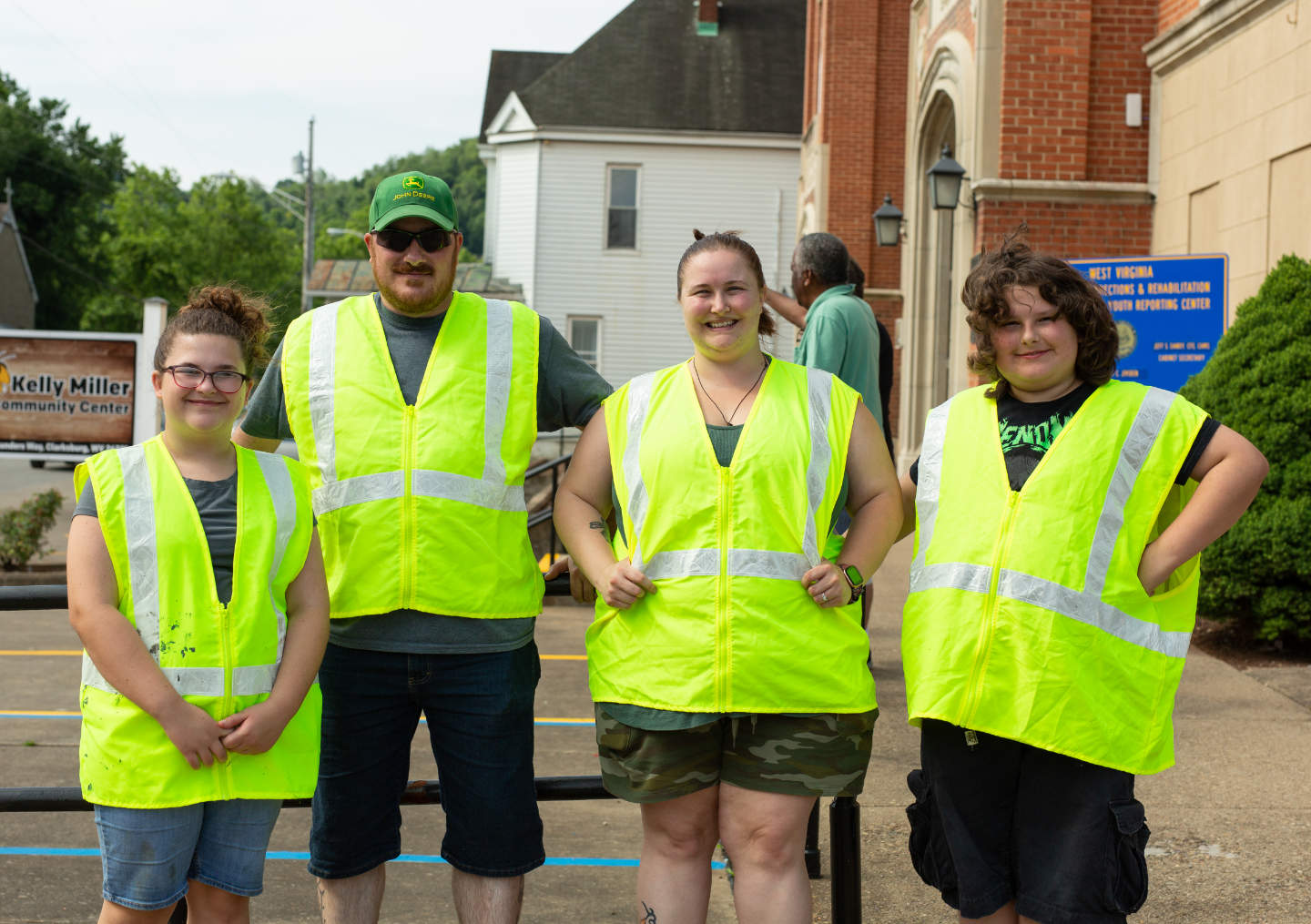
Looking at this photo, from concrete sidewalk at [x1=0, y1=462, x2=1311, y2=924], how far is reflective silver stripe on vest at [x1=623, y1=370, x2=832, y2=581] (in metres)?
1.80

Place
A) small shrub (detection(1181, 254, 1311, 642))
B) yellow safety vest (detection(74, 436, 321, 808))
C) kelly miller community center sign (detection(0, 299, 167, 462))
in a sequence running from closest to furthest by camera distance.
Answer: yellow safety vest (detection(74, 436, 321, 808)) < small shrub (detection(1181, 254, 1311, 642)) < kelly miller community center sign (detection(0, 299, 167, 462))

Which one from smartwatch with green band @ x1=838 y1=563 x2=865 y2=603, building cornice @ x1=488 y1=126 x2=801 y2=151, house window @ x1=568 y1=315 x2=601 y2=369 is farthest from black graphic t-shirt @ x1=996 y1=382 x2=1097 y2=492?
building cornice @ x1=488 y1=126 x2=801 y2=151

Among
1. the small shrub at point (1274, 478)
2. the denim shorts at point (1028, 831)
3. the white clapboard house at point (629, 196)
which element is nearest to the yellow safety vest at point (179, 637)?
the denim shorts at point (1028, 831)

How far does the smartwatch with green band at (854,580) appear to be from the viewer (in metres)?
2.97

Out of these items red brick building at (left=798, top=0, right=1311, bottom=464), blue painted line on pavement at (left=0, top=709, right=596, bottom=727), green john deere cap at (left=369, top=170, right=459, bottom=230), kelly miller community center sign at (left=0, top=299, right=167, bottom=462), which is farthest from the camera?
kelly miller community center sign at (left=0, top=299, right=167, bottom=462)

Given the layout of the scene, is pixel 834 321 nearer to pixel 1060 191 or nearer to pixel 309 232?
pixel 1060 191

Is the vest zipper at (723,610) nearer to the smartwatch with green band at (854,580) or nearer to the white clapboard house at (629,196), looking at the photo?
the smartwatch with green band at (854,580)

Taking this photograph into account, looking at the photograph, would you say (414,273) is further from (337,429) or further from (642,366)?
(642,366)

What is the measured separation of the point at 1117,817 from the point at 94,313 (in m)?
50.1

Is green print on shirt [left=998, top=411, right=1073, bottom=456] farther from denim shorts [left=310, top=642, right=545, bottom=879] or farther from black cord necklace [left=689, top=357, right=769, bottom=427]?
denim shorts [left=310, top=642, right=545, bottom=879]

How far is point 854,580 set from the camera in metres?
2.98

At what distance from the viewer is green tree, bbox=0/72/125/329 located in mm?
56125

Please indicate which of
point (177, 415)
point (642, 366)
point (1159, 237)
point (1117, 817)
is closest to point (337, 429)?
point (177, 415)

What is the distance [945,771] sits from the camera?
9.74 ft
